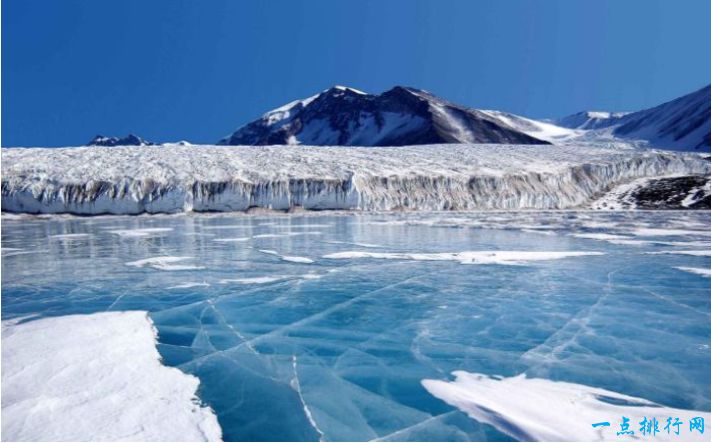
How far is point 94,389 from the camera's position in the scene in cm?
431

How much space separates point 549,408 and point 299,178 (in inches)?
1261

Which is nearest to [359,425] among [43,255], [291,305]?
[291,305]

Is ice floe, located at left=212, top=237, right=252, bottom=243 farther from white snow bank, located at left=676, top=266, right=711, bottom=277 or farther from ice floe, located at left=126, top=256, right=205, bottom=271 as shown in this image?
white snow bank, located at left=676, top=266, right=711, bottom=277

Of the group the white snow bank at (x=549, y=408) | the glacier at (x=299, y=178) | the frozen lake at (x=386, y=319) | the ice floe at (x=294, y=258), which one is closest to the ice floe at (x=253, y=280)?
the frozen lake at (x=386, y=319)

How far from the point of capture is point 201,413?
13.0 feet

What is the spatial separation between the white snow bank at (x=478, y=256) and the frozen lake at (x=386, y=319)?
6 cm

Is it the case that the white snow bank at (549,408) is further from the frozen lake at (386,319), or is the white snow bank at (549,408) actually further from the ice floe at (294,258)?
the ice floe at (294,258)

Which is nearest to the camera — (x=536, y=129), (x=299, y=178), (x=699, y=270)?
(x=699, y=270)

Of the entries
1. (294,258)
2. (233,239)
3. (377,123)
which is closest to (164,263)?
(294,258)

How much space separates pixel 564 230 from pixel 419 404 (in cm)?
1743

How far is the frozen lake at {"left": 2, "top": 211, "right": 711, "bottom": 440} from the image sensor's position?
14.0ft

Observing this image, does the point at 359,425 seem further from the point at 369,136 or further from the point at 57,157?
the point at 369,136

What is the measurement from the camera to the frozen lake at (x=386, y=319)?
425 centimetres

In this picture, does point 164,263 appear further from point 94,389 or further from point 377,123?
point 377,123
